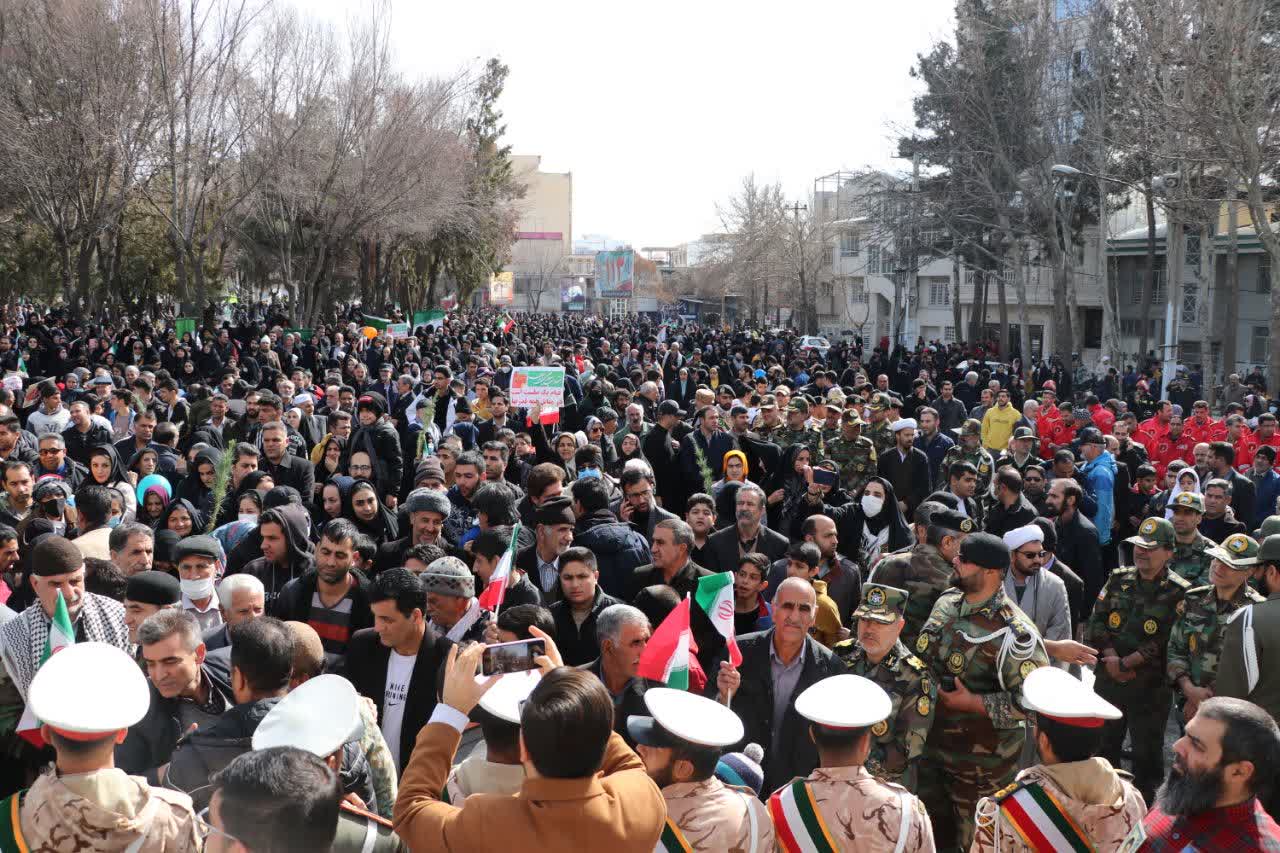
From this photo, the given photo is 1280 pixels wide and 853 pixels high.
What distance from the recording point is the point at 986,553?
5.15 meters

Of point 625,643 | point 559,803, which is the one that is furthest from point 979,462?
point 559,803

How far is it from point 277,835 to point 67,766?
74cm

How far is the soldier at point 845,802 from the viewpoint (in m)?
3.42

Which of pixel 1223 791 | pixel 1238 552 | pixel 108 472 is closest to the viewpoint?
pixel 1223 791

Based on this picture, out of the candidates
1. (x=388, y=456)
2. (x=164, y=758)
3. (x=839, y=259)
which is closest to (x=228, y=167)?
(x=388, y=456)

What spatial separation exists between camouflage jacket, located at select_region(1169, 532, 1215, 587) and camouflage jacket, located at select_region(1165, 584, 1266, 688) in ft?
1.65

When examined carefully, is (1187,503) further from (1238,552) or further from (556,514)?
(556,514)

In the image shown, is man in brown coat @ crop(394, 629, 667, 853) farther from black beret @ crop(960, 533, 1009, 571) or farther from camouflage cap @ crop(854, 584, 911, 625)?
black beret @ crop(960, 533, 1009, 571)

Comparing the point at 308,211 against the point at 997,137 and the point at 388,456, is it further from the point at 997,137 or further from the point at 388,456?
the point at 388,456

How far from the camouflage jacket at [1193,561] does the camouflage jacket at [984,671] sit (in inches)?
76.7

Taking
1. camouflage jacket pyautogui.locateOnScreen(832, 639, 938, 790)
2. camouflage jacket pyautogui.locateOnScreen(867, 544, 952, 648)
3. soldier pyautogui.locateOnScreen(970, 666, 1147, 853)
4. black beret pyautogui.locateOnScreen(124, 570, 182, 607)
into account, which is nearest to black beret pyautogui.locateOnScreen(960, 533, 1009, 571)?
camouflage jacket pyautogui.locateOnScreen(832, 639, 938, 790)

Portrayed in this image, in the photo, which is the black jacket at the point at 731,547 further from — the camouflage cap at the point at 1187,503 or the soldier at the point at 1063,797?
the soldier at the point at 1063,797

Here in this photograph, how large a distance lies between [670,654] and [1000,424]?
10174 mm

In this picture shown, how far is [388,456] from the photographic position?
9742 mm
